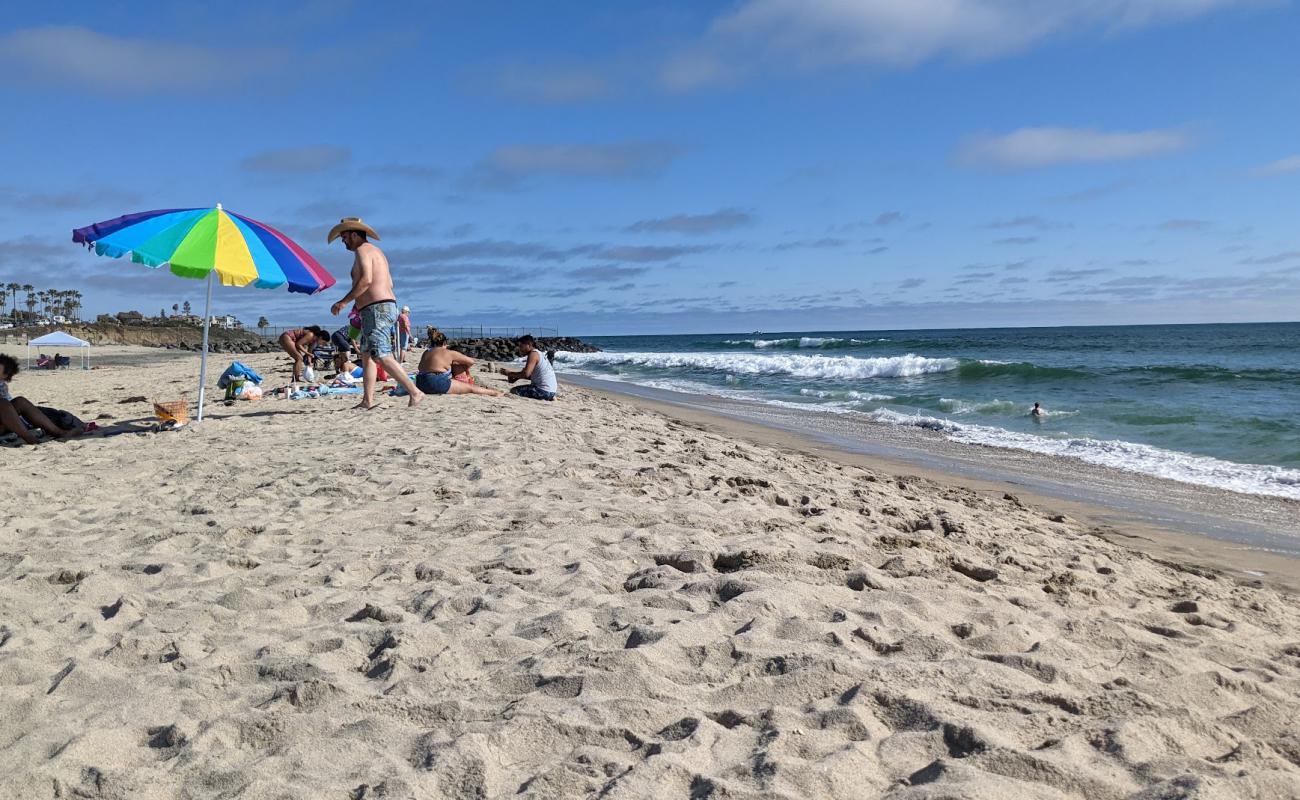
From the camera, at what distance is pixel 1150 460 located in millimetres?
9328

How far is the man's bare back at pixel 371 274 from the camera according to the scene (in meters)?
8.30

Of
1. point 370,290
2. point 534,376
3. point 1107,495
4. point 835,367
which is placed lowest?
point 1107,495

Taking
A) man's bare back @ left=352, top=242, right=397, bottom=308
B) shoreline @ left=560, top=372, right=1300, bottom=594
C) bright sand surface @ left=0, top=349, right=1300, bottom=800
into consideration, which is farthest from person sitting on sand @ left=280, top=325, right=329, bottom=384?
bright sand surface @ left=0, top=349, right=1300, bottom=800

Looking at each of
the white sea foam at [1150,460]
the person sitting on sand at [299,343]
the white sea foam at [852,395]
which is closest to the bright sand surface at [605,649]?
the white sea foam at [1150,460]

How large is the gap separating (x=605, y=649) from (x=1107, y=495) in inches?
245

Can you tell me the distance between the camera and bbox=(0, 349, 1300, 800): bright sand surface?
2.24 m

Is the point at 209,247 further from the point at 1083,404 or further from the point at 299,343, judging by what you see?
the point at 1083,404

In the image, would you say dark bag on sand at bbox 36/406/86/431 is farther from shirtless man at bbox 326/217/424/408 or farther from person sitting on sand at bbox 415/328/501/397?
person sitting on sand at bbox 415/328/501/397

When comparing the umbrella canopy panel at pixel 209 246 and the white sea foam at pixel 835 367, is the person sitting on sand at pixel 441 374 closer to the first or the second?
the umbrella canopy panel at pixel 209 246

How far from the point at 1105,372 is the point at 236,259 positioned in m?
23.3

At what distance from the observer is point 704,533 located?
441 cm

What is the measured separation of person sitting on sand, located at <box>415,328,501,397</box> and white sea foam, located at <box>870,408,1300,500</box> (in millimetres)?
6502

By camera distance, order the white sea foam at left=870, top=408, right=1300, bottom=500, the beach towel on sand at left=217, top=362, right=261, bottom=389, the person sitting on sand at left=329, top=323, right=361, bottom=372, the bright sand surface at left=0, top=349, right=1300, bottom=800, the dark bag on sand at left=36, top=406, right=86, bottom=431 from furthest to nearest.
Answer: the person sitting on sand at left=329, top=323, right=361, bottom=372 < the beach towel on sand at left=217, top=362, right=261, bottom=389 < the dark bag on sand at left=36, top=406, right=86, bottom=431 < the white sea foam at left=870, top=408, right=1300, bottom=500 < the bright sand surface at left=0, top=349, right=1300, bottom=800

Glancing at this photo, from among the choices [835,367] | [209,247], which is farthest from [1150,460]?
[835,367]
